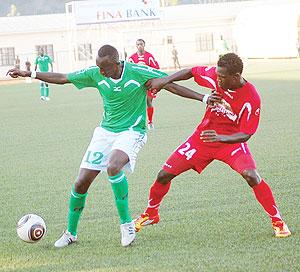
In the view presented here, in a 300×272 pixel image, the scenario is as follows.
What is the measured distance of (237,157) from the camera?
772 centimetres

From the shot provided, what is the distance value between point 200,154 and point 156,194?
24.0 inches

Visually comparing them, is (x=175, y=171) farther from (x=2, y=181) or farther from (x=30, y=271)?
(x=2, y=181)

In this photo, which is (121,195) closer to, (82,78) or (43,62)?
(82,78)

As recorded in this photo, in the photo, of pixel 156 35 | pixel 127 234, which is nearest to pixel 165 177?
pixel 127 234

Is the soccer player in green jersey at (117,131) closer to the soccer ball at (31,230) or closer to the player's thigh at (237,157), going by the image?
the soccer ball at (31,230)

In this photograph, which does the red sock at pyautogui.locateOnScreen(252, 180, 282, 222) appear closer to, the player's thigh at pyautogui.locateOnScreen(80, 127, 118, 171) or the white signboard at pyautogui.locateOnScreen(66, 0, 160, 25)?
the player's thigh at pyautogui.locateOnScreen(80, 127, 118, 171)

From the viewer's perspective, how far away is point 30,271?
677 cm

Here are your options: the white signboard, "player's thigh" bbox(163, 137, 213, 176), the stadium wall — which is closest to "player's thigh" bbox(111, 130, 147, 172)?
"player's thigh" bbox(163, 137, 213, 176)

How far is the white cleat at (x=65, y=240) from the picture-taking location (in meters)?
7.65

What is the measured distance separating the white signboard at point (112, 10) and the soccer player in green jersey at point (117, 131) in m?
48.5

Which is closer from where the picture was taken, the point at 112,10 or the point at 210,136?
the point at 210,136

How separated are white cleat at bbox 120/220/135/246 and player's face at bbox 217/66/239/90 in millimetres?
1507

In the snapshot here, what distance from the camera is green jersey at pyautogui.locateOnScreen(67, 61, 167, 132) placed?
7750 mm

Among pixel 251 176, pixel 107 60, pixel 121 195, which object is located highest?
pixel 107 60
